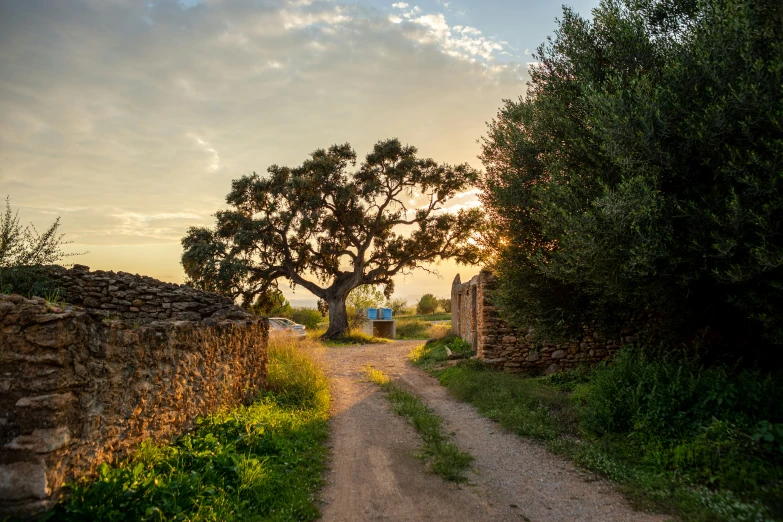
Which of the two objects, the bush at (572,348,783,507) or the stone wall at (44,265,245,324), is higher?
the stone wall at (44,265,245,324)

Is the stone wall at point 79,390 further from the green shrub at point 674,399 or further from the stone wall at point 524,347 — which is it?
the stone wall at point 524,347

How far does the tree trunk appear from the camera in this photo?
2880cm

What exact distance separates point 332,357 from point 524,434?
1192cm

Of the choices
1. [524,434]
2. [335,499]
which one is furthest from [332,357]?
[335,499]

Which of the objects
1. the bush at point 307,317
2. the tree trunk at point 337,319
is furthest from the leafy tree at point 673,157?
the bush at point 307,317

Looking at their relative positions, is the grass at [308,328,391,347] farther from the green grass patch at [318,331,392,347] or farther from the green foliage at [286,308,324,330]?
the green foliage at [286,308,324,330]

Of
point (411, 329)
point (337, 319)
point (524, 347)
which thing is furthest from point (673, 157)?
point (411, 329)

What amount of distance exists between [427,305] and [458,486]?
2000 inches

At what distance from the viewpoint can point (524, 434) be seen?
8.32 metres

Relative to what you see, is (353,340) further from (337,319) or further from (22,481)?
(22,481)

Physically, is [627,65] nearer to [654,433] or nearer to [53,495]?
[654,433]

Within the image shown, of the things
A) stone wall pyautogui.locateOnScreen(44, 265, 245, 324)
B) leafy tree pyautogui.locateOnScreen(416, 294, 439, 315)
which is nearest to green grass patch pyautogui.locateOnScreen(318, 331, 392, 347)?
stone wall pyautogui.locateOnScreen(44, 265, 245, 324)

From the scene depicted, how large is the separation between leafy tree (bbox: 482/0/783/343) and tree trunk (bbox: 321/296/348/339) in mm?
20534

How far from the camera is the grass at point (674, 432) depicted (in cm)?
539
